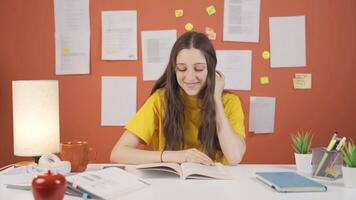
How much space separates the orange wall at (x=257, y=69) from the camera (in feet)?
8.47

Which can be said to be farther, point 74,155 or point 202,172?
point 74,155

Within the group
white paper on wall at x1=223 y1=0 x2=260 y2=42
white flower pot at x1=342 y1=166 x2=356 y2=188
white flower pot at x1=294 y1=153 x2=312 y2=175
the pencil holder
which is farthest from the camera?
white paper on wall at x1=223 y1=0 x2=260 y2=42

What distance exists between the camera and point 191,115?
6.48 ft

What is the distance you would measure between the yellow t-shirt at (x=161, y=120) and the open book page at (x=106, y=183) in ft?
1.88

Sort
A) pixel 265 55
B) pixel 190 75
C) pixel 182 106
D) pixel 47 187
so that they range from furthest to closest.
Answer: pixel 265 55 < pixel 182 106 < pixel 190 75 < pixel 47 187

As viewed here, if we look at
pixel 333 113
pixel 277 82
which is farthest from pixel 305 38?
pixel 333 113

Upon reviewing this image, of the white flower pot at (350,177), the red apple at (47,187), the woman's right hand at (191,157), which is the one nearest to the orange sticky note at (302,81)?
the woman's right hand at (191,157)

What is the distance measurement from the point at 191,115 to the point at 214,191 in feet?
2.76

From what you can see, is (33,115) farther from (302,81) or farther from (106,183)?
(302,81)

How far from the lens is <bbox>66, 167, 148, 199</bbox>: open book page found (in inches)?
43.4

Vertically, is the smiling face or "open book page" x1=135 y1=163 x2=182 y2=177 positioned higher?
the smiling face

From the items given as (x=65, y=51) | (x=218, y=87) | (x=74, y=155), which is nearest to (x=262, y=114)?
(x=218, y=87)

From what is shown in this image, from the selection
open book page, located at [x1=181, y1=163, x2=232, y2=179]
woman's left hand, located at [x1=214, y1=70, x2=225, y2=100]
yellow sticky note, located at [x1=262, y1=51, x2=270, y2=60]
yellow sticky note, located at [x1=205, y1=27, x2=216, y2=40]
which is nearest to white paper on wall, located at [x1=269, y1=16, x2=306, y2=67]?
yellow sticky note, located at [x1=262, y1=51, x2=270, y2=60]

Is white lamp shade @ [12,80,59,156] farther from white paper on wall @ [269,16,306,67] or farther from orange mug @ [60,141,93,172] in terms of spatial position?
white paper on wall @ [269,16,306,67]
